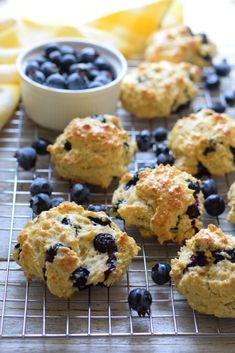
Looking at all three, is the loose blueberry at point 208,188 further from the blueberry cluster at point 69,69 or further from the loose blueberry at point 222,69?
the loose blueberry at point 222,69

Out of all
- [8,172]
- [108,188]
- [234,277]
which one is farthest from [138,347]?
[8,172]

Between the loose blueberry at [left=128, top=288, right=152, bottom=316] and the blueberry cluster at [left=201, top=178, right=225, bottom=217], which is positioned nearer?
the loose blueberry at [left=128, top=288, right=152, bottom=316]

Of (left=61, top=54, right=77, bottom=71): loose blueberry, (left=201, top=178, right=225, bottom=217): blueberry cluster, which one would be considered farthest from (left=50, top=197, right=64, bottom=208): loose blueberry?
(left=61, top=54, right=77, bottom=71): loose blueberry

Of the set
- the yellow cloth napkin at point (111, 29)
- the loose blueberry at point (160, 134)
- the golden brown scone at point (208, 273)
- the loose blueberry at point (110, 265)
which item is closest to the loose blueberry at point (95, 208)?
the loose blueberry at point (110, 265)

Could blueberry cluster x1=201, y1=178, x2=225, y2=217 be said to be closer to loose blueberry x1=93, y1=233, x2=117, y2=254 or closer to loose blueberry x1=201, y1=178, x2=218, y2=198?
loose blueberry x1=201, y1=178, x2=218, y2=198

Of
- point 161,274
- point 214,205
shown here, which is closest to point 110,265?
point 161,274

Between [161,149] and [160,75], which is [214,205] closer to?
[161,149]
